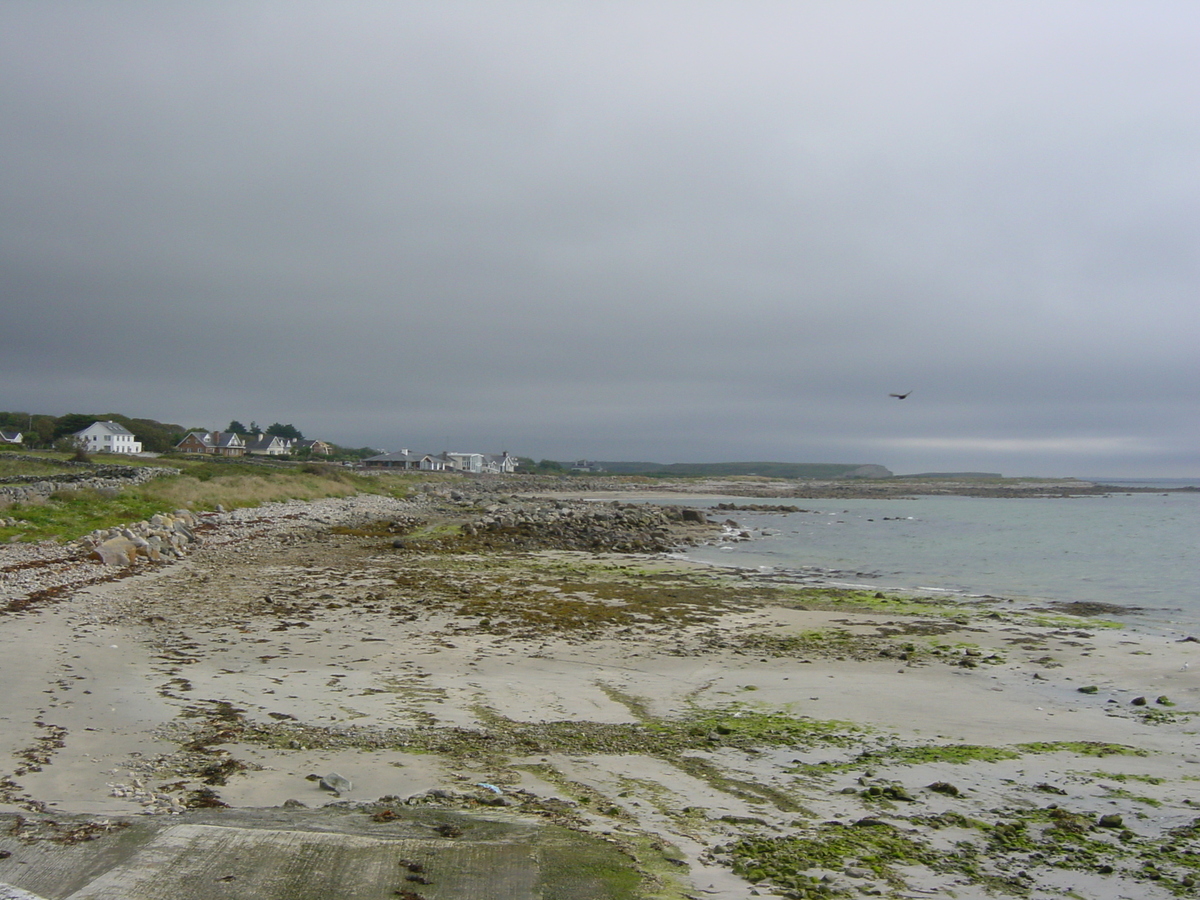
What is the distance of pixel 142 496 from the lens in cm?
2834

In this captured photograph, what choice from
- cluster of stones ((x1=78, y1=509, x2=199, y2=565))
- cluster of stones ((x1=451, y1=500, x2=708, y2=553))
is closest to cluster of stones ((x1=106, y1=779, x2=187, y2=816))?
cluster of stones ((x1=78, y1=509, x2=199, y2=565))

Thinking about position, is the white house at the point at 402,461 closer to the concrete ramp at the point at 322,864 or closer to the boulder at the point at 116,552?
the boulder at the point at 116,552

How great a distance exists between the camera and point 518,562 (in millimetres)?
21094

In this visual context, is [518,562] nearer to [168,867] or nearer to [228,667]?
[228,667]

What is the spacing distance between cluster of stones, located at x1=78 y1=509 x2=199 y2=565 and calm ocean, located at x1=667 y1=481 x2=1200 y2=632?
48.7 feet

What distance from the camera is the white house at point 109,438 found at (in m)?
82.5

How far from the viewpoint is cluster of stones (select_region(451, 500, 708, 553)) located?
2683 cm

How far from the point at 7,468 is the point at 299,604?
114 feet

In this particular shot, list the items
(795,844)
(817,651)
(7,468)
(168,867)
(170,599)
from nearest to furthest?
(168,867) < (795,844) < (817,651) < (170,599) < (7,468)

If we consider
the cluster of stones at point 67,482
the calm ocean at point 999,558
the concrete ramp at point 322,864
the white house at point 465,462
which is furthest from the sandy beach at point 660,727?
the white house at point 465,462

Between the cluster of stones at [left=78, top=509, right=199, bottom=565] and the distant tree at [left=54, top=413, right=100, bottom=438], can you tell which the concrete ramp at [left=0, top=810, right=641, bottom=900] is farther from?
the distant tree at [left=54, top=413, right=100, bottom=438]

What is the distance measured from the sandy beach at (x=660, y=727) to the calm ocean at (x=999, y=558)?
510cm

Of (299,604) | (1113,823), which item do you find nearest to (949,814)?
(1113,823)

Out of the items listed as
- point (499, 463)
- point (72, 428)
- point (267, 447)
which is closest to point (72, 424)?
point (72, 428)
